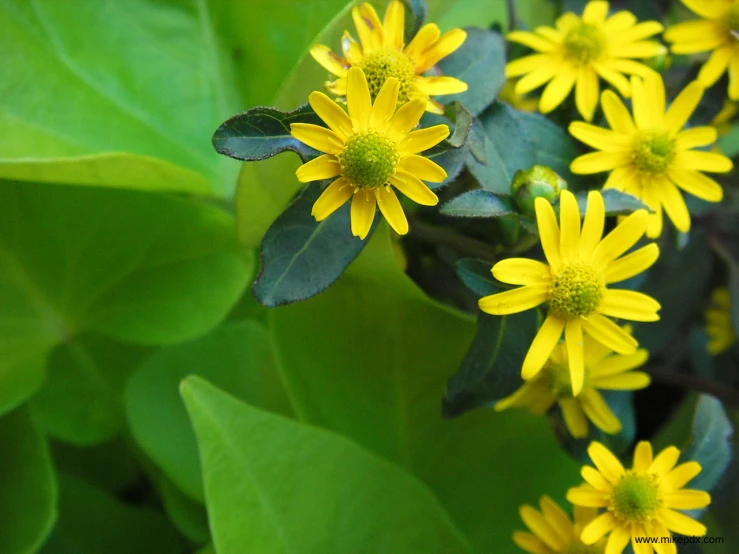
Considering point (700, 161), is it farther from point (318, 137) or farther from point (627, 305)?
point (318, 137)

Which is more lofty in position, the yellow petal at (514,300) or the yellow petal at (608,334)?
the yellow petal at (514,300)

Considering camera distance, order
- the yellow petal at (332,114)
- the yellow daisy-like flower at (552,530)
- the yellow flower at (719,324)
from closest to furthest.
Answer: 1. the yellow petal at (332,114)
2. the yellow daisy-like flower at (552,530)
3. the yellow flower at (719,324)

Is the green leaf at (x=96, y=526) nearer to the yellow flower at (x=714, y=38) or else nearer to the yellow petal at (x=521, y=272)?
the yellow petal at (x=521, y=272)

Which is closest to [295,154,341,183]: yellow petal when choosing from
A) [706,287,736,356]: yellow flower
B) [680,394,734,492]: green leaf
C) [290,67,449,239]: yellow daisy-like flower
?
[290,67,449,239]: yellow daisy-like flower

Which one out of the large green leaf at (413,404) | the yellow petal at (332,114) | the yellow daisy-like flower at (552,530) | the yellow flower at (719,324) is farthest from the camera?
the yellow flower at (719,324)

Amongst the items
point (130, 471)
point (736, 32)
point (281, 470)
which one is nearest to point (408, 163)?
point (281, 470)

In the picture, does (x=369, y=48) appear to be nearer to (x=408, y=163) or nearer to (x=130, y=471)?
(x=408, y=163)

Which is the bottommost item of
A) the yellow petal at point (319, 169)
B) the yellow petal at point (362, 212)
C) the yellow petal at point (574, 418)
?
the yellow petal at point (574, 418)

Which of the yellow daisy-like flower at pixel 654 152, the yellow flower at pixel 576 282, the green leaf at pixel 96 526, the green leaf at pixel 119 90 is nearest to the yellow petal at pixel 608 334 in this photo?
the yellow flower at pixel 576 282
